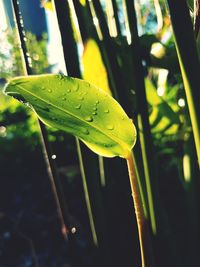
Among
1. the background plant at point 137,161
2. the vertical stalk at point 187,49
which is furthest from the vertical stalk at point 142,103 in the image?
the vertical stalk at point 187,49

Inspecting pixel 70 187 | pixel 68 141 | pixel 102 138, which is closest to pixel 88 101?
pixel 102 138

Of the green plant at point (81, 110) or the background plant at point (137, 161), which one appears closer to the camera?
the green plant at point (81, 110)

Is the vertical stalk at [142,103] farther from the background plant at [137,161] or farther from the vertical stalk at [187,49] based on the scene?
the vertical stalk at [187,49]

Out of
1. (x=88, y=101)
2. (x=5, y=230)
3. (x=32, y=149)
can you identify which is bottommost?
(x=5, y=230)

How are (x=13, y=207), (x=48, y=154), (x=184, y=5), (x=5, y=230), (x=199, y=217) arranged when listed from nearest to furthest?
(x=184, y=5) < (x=48, y=154) < (x=199, y=217) < (x=5, y=230) < (x=13, y=207)

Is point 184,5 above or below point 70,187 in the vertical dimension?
above

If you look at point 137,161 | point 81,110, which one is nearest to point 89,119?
point 81,110

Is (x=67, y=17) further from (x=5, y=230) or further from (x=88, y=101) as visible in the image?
(x=5, y=230)
